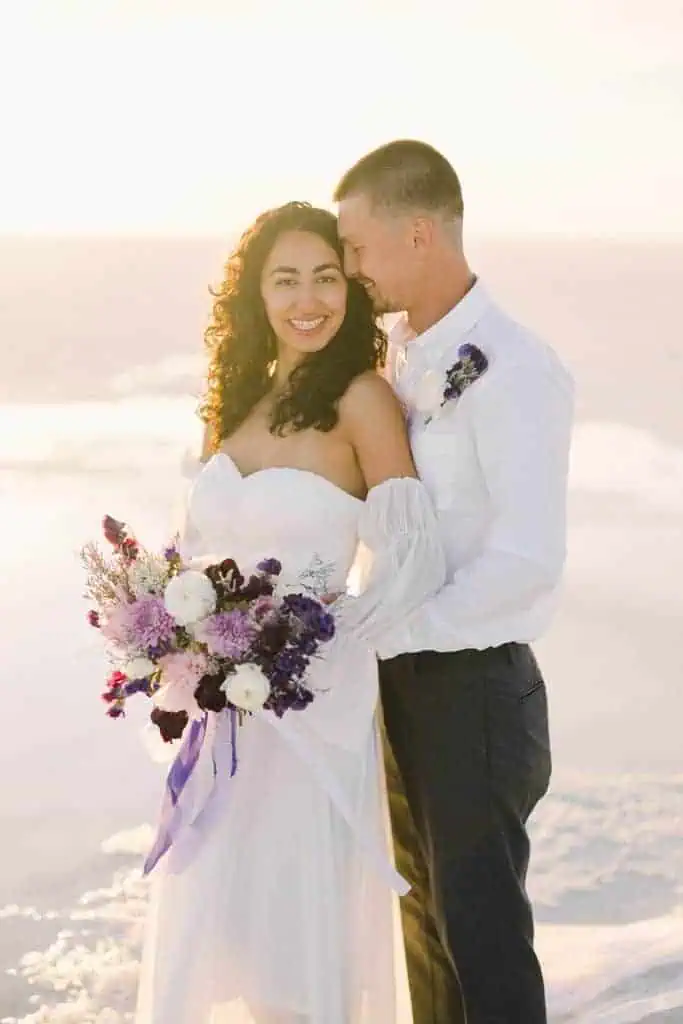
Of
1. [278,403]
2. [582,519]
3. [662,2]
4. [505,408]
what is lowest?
[505,408]

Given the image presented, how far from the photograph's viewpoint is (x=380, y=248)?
2.67 meters

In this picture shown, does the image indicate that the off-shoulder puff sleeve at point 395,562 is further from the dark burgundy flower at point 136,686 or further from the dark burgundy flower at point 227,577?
the dark burgundy flower at point 136,686

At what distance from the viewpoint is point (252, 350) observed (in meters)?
2.95

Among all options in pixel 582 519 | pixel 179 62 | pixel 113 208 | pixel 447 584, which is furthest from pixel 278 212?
pixel 113 208

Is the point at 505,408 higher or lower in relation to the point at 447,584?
higher

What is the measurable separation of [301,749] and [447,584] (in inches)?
15.6

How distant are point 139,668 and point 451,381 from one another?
710 millimetres

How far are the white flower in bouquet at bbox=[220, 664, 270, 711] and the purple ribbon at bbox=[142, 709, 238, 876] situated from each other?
32 centimetres

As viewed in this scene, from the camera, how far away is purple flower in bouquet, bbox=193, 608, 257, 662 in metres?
2.41

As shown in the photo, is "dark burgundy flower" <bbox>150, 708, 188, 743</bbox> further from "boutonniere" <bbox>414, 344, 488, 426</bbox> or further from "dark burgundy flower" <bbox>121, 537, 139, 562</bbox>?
"boutonniere" <bbox>414, 344, 488, 426</bbox>

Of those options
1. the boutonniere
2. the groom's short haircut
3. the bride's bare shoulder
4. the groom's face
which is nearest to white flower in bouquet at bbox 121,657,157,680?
the bride's bare shoulder

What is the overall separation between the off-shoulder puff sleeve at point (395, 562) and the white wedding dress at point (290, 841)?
2.6 inches

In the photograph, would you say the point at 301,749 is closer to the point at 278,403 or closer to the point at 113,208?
the point at 278,403

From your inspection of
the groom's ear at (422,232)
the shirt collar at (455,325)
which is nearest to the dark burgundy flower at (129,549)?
the shirt collar at (455,325)
